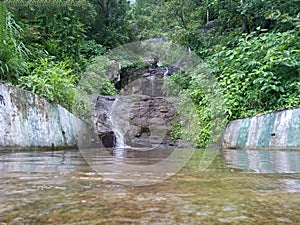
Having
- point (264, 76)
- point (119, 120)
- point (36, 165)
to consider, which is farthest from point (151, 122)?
point (36, 165)

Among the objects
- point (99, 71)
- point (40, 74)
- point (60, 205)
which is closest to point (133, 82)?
point (99, 71)

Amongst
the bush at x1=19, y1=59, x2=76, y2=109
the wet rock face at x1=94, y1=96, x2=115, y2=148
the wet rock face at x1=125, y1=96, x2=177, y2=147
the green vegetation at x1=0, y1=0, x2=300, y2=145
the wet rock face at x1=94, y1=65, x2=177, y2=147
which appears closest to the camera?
the bush at x1=19, y1=59, x2=76, y2=109

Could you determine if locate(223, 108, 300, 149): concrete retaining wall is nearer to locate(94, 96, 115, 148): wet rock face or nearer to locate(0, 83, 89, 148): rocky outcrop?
locate(0, 83, 89, 148): rocky outcrop

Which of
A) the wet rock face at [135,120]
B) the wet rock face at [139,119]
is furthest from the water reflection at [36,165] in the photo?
the wet rock face at [139,119]

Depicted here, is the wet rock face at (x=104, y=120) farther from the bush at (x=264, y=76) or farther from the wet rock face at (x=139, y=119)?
the bush at (x=264, y=76)

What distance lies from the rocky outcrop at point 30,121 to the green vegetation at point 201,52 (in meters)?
0.35

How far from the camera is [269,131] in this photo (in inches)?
169

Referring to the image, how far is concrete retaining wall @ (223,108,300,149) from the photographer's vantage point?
3.88 meters

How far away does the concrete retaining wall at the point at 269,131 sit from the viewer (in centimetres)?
388

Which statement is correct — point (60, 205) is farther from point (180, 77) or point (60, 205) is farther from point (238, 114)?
point (180, 77)

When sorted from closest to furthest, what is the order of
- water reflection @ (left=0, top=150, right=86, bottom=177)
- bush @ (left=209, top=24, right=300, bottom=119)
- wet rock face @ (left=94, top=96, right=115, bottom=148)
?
water reflection @ (left=0, top=150, right=86, bottom=177) → bush @ (left=209, top=24, right=300, bottom=119) → wet rock face @ (left=94, top=96, right=115, bottom=148)

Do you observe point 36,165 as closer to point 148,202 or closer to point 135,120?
point 148,202

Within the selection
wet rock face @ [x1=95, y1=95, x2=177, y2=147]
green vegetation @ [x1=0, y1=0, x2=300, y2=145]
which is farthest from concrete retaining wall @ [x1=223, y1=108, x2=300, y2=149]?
wet rock face @ [x1=95, y1=95, x2=177, y2=147]

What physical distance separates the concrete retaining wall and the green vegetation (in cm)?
27
